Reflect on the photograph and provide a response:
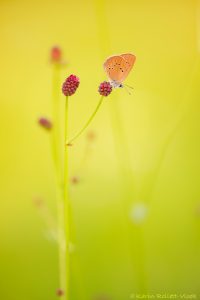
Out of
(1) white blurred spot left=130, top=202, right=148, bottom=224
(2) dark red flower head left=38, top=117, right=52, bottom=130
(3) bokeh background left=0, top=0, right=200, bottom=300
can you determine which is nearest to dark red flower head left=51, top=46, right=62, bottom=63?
(3) bokeh background left=0, top=0, right=200, bottom=300

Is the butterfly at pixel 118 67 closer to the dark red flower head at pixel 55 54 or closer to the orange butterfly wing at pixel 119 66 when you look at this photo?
the orange butterfly wing at pixel 119 66

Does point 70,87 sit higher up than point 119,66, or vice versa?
point 119,66

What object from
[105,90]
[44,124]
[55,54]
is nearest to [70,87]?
[105,90]

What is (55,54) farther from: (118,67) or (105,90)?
(105,90)

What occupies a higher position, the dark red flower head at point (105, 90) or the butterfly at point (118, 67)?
the butterfly at point (118, 67)

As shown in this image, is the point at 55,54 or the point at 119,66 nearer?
the point at 119,66

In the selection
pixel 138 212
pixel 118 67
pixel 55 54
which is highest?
pixel 55 54

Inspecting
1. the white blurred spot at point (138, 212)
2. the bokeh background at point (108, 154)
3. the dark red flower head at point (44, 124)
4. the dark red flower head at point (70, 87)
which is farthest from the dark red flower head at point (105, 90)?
the white blurred spot at point (138, 212)
